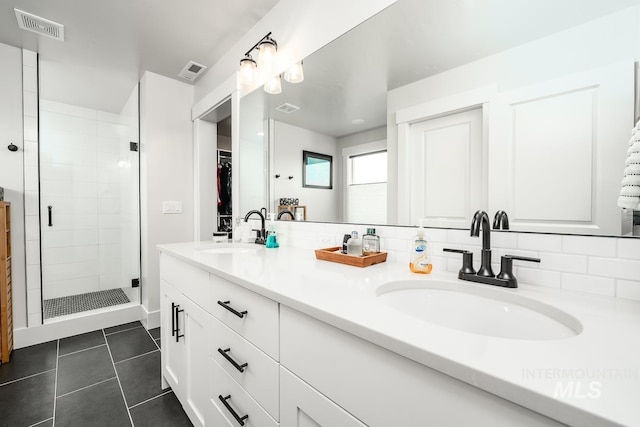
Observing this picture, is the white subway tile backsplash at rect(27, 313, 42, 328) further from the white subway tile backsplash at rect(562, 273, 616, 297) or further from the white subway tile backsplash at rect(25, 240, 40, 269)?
the white subway tile backsplash at rect(562, 273, 616, 297)

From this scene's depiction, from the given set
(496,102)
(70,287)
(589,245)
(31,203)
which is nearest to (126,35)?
(31,203)

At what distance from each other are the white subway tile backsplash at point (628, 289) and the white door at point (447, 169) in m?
0.37

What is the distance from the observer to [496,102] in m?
0.88

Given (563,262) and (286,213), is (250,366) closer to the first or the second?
(563,262)

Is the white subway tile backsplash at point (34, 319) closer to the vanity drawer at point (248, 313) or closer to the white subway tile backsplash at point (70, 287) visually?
the white subway tile backsplash at point (70, 287)

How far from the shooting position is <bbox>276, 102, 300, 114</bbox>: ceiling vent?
1.67 meters

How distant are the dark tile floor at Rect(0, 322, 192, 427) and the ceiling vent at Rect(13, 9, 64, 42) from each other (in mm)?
2372

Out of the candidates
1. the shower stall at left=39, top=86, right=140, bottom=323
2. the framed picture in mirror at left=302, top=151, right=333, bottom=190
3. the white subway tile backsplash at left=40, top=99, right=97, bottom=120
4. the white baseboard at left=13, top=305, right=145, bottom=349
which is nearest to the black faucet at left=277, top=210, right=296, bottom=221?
the framed picture in mirror at left=302, top=151, right=333, bottom=190

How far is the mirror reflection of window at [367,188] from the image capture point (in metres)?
1.25

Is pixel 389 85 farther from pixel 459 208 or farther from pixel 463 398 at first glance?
pixel 463 398

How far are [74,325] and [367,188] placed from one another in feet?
9.42

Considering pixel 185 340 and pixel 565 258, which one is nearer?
pixel 565 258

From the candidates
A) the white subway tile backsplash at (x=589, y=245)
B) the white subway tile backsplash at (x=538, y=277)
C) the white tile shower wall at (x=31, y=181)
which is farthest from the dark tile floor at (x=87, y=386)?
the white subway tile backsplash at (x=589, y=245)

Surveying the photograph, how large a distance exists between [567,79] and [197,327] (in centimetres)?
158
